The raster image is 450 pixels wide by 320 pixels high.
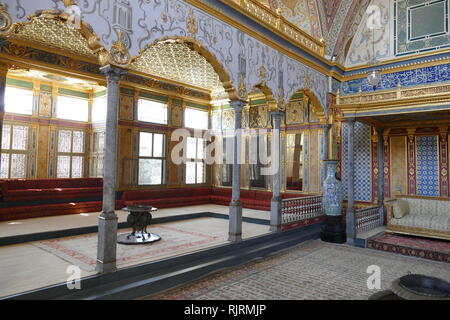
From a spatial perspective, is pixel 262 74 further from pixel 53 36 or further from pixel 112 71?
pixel 53 36

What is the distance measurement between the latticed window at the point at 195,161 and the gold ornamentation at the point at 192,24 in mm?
6195

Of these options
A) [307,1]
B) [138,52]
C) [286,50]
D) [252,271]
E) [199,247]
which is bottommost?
[252,271]

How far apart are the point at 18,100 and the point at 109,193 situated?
7.14 meters

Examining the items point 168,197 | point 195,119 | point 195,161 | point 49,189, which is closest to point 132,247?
point 49,189

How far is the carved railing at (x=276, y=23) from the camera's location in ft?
19.5

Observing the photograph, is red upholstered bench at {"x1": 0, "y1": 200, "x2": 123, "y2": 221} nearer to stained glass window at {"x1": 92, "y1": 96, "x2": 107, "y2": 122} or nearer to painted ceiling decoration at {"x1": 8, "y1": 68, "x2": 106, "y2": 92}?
stained glass window at {"x1": 92, "y1": 96, "x2": 107, "y2": 122}

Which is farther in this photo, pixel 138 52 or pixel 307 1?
pixel 307 1

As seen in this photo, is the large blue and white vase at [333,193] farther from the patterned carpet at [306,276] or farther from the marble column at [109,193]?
the marble column at [109,193]

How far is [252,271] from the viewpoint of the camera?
5.19 meters

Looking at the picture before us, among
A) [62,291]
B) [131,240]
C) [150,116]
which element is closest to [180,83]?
[150,116]

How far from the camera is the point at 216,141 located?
37.8ft
